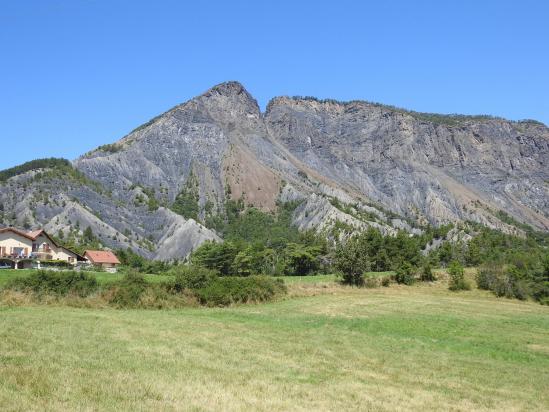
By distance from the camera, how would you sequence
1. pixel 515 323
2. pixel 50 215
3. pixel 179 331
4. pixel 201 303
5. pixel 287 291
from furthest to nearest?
1. pixel 50 215
2. pixel 287 291
3. pixel 201 303
4. pixel 515 323
5. pixel 179 331

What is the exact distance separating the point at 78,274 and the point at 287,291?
69.9 feet

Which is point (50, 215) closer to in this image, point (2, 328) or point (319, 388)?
point (2, 328)

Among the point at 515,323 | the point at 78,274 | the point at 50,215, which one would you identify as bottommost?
the point at 515,323

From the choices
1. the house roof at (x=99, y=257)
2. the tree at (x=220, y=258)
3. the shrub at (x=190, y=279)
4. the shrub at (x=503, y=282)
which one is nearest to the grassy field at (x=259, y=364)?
the shrub at (x=190, y=279)

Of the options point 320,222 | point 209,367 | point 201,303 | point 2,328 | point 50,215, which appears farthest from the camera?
point 320,222

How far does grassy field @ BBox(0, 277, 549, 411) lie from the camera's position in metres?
13.4

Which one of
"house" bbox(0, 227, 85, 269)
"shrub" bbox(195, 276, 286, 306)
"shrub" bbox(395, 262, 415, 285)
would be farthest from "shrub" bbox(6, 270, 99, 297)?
"shrub" bbox(395, 262, 415, 285)

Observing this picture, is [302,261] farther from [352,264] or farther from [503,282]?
[503,282]

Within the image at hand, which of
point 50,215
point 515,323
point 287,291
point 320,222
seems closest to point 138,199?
point 50,215

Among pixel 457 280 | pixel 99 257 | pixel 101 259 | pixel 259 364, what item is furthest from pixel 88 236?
pixel 259 364

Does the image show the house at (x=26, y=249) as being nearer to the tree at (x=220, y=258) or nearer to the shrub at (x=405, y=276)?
the tree at (x=220, y=258)

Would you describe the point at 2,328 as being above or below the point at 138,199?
below

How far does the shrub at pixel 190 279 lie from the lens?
42.8 m

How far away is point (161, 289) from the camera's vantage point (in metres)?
41.2
